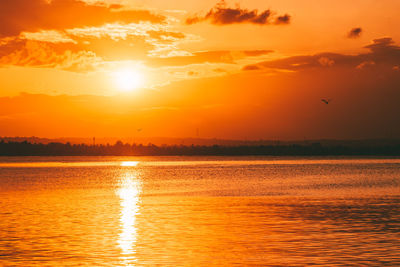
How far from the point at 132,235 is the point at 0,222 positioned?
33.6 feet

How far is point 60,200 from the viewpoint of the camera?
5456 cm

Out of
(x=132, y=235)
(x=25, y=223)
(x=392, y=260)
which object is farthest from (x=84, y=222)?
(x=392, y=260)

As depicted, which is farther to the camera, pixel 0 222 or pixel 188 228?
pixel 0 222

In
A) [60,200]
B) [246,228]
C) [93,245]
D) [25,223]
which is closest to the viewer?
[93,245]

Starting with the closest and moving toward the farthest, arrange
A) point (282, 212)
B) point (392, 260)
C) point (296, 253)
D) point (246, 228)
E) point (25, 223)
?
point (392, 260) < point (296, 253) < point (246, 228) < point (25, 223) < point (282, 212)

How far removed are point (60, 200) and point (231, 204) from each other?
16122mm

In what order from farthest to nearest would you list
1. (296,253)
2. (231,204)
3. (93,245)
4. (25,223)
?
(231,204), (25,223), (93,245), (296,253)

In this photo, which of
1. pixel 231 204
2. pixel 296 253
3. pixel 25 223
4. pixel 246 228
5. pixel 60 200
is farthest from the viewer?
pixel 60 200

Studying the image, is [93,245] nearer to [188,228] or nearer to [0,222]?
[188,228]

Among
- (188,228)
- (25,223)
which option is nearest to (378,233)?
(188,228)

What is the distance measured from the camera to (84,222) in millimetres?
36031

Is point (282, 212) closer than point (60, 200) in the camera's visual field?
Yes

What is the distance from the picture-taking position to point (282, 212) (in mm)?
41812

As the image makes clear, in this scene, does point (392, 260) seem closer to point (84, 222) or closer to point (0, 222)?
point (84, 222)
